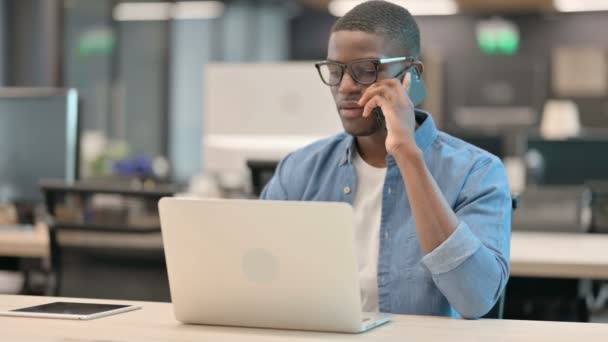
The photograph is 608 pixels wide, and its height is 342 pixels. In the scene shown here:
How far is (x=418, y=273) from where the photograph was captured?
2.09 meters

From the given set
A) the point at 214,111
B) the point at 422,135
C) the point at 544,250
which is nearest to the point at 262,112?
the point at 214,111

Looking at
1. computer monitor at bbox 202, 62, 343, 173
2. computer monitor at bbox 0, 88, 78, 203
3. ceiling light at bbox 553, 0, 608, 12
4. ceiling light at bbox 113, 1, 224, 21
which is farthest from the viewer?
ceiling light at bbox 553, 0, 608, 12

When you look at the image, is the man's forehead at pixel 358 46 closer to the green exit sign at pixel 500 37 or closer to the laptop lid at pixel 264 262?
the laptop lid at pixel 264 262

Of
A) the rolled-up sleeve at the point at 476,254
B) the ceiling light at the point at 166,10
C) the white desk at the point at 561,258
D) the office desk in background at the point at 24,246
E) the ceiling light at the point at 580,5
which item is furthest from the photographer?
the ceiling light at the point at 580,5

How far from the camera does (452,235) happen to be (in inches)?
75.0

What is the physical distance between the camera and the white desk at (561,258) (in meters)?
2.89

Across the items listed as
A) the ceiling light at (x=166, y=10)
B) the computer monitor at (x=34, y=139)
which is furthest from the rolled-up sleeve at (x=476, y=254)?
the ceiling light at (x=166, y=10)

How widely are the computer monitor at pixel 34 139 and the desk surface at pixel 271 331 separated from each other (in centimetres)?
201

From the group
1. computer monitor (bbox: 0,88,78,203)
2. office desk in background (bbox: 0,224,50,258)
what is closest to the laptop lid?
office desk in background (bbox: 0,224,50,258)

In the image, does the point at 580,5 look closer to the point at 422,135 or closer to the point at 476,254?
the point at 422,135

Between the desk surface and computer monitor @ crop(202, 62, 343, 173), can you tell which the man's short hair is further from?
computer monitor @ crop(202, 62, 343, 173)

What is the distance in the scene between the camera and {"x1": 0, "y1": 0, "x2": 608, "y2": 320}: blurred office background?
298 cm

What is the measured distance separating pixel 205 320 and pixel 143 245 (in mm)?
1026

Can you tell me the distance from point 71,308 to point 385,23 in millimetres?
851
